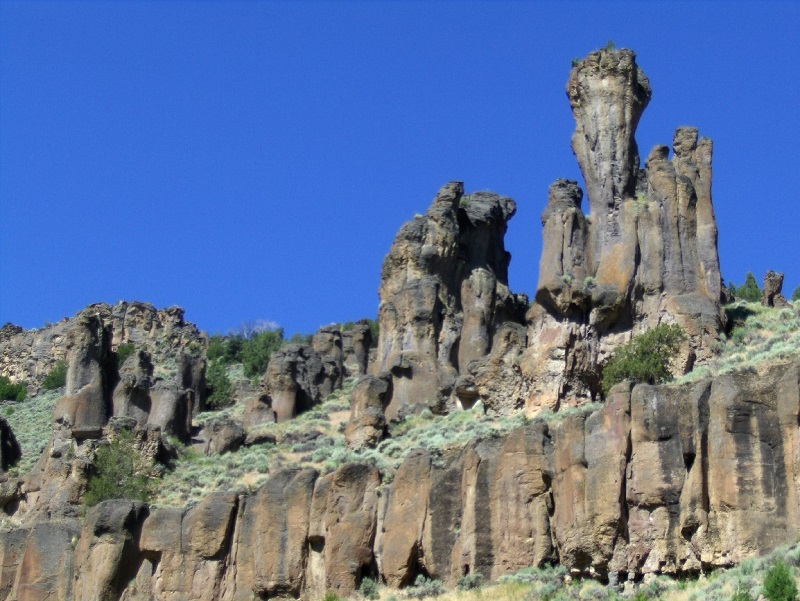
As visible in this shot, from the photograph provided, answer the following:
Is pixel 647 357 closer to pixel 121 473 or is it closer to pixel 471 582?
pixel 471 582

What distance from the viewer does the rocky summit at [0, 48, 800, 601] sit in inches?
1662

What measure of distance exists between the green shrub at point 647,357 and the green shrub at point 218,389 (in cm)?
4108

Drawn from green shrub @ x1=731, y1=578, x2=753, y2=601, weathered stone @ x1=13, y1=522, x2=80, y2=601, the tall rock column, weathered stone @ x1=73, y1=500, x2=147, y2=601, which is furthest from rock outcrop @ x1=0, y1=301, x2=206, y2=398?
green shrub @ x1=731, y1=578, x2=753, y2=601

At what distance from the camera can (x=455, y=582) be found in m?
45.8

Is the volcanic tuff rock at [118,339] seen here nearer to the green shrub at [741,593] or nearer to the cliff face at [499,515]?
the cliff face at [499,515]

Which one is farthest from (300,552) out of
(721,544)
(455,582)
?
(721,544)

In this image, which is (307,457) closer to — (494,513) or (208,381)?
(494,513)

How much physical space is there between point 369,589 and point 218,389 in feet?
182

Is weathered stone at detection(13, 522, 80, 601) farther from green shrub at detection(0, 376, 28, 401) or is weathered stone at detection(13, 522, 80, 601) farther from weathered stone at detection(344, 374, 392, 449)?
green shrub at detection(0, 376, 28, 401)

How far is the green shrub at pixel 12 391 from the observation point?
111500 mm

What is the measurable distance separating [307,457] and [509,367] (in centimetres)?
981

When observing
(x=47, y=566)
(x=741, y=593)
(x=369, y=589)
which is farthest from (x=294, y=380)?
(x=741, y=593)

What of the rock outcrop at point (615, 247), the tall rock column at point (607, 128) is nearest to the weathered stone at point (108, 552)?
the rock outcrop at point (615, 247)

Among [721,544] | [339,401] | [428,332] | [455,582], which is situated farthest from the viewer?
[339,401]
